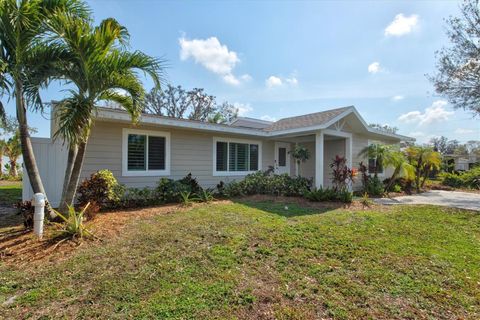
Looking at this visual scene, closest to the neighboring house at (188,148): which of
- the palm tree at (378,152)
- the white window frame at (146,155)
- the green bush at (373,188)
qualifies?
the white window frame at (146,155)

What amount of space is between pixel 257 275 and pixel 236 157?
311 inches

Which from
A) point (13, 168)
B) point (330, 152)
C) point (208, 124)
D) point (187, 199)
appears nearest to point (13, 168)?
point (13, 168)

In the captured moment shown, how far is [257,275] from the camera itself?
3447 millimetres

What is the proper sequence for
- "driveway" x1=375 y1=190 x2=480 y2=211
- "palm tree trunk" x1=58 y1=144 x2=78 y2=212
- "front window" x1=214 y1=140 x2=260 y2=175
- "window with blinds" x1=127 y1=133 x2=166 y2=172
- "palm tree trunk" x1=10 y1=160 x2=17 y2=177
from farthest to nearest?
"palm tree trunk" x1=10 y1=160 x2=17 y2=177 → "front window" x1=214 y1=140 x2=260 y2=175 → "driveway" x1=375 y1=190 x2=480 y2=211 → "window with blinds" x1=127 y1=133 x2=166 y2=172 → "palm tree trunk" x1=58 y1=144 x2=78 y2=212

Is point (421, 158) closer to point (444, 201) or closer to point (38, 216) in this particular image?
point (444, 201)

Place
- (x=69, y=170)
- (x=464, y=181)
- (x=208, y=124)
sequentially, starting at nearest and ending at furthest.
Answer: (x=69, y=170) < (x=208, y=124) < (x=464, y=181)

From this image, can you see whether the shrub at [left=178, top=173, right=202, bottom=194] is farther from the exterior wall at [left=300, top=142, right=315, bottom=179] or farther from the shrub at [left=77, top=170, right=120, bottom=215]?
the exterior wall at [left=300, top=142, right=315, bottom=179]

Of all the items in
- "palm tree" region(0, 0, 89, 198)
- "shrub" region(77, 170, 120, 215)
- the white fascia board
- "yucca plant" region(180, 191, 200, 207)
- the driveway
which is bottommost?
the driveway

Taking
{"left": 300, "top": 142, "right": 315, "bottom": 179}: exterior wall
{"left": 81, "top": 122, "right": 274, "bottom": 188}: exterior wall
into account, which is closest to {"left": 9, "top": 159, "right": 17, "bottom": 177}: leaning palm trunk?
{"left": 81, "top": 122, "right": 274, "bottom": 188}: exterior wall

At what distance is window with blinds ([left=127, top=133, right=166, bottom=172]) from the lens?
8367 mm

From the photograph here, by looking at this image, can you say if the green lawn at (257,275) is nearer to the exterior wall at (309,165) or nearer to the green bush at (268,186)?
the green bush at (268,186)

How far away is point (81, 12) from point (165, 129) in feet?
14.3

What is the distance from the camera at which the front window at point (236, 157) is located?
10633 millimetres

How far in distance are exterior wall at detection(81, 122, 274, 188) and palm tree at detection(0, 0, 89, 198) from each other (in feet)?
8.25
